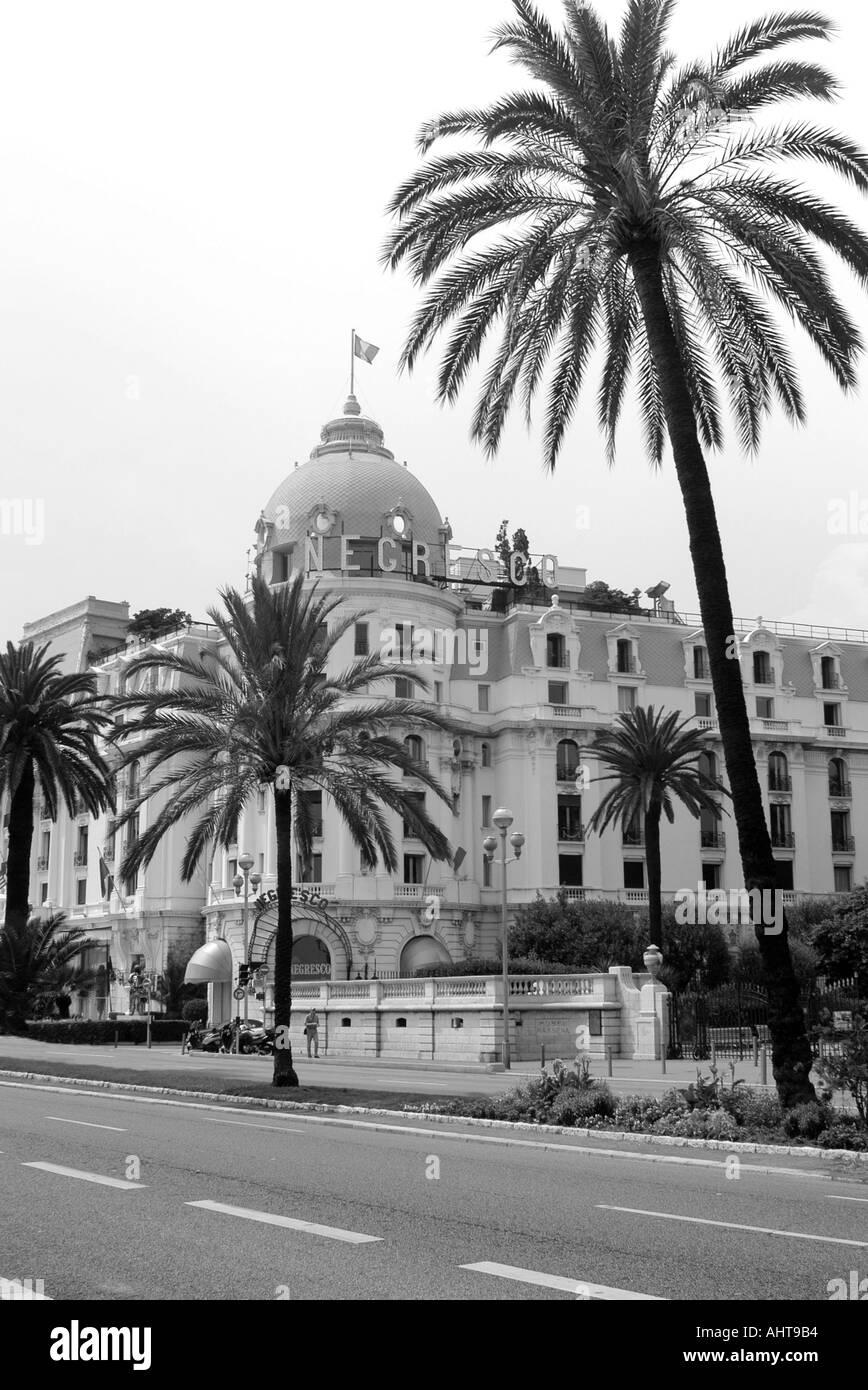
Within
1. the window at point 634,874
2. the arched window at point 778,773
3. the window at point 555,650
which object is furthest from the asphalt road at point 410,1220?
the arched window at point 778,773

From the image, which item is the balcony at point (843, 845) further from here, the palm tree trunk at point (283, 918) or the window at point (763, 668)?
the palm tree trunk at point (283, 918)

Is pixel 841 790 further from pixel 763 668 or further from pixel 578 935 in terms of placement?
pixel 578 935

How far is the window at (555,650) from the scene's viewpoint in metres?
72.6

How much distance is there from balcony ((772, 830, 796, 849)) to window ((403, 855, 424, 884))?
1861 cm

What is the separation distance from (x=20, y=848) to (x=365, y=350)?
3643 cm

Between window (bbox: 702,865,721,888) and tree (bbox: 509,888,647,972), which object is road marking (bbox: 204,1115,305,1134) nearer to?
tree (bbox: 509,888,647,972)

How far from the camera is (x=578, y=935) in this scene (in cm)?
6203

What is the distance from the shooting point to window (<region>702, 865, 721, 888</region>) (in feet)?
242

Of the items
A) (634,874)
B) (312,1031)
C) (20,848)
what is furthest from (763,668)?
(20,848)

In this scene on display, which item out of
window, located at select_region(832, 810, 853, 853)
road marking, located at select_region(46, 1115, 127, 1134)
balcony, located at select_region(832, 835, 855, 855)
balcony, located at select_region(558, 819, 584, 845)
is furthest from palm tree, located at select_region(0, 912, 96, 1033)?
window, located at select_region(832, 810, 853, 853)

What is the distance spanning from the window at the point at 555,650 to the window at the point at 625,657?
3410 millimetres

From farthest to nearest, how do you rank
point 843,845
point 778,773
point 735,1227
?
point 843,845 → point 778,773 → point 735,1227
